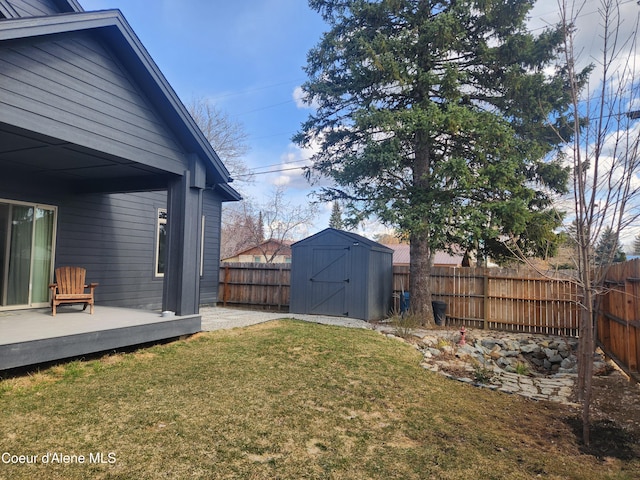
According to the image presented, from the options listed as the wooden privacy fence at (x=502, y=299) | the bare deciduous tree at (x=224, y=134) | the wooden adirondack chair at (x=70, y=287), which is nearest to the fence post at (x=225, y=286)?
the wooden privacy fence at (x=502, y=299)

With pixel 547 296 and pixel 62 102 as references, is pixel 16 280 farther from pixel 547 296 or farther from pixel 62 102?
pixel 547 296

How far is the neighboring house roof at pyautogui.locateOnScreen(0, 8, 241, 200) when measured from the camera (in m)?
4.20

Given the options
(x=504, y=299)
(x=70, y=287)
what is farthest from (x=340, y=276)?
(x=70, y=287)

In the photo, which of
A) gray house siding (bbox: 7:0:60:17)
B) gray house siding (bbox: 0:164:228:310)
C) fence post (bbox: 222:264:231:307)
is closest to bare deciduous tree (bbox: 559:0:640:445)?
gray house siding (bbox: 0:164:228:310)

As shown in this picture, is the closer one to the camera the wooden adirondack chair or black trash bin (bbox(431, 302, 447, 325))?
the wooden adirondack chair

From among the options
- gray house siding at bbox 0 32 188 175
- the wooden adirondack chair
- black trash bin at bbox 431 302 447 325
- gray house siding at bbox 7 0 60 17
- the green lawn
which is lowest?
the green lawn

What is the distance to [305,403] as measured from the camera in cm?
402

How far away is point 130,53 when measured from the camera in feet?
18.0

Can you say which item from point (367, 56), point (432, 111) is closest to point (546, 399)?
point (432, 111)

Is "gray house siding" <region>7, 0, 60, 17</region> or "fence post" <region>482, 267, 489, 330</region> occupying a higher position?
"gray house siding" <region>7, 0, 60, 17</region>

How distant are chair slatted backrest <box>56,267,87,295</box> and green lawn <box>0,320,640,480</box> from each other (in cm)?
223

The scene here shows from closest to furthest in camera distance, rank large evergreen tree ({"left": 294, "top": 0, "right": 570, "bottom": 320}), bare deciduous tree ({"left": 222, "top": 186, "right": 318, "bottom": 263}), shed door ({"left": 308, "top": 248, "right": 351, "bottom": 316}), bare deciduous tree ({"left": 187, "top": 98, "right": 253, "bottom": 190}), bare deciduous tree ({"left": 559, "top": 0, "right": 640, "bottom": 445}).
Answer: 1. bare deciduous tree ({"left": 559, "top": 0, "right": 640, "bottom": 445})
2. large evergreen tree ({"left": 294, "top": 0, "right": 570, "bottom": 320})
3. shed door ({"left": 308, "top": 248, "right": 351, "bottom": 316})
4. bare deciduous tree ({"left": 187, "top": 98, "right": 253, "bottom": 190})
5. bare deciduous tree ({"left": 222, "top": 186, "right": 318, "bottom": 263})

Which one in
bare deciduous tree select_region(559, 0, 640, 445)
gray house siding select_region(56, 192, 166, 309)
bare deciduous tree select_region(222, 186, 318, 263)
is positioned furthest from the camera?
bare deciduous tree select_region(222, 186, 318, 263)

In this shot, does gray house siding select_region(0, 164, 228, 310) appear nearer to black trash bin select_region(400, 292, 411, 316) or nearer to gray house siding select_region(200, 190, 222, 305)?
gray house siding select_region(200, 190, 222, 305)
